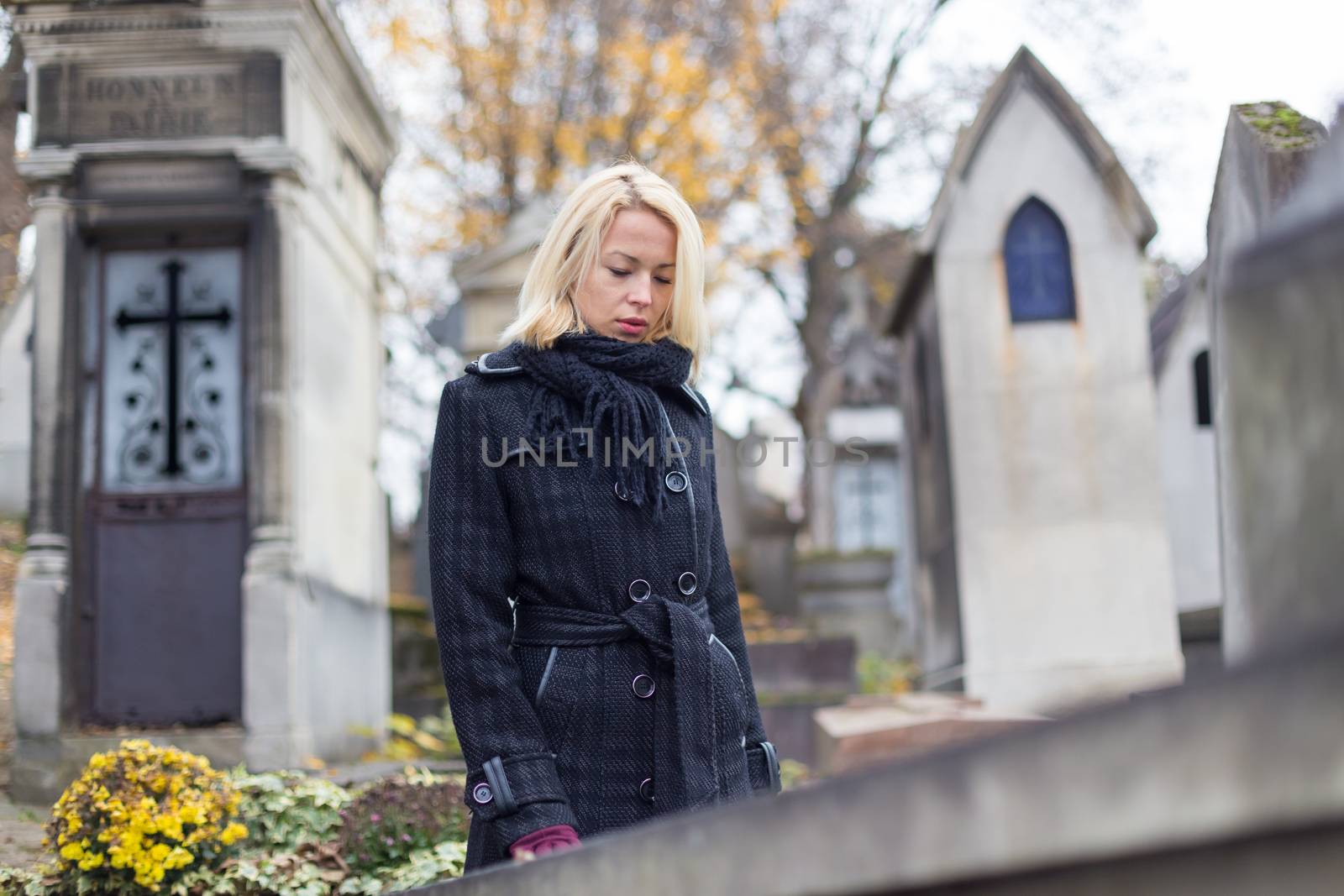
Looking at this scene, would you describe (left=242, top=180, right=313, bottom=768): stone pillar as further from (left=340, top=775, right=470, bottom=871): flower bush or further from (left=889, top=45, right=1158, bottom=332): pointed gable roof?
(left=889, top=45, right=1158, bottom=332): pointed gable roof

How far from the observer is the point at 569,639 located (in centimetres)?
251

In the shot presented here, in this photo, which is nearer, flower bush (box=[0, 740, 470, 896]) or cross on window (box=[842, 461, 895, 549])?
flower bush (box=[0, 740, 470, 896])

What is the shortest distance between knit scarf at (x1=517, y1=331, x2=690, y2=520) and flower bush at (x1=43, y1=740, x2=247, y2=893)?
2.33 meters

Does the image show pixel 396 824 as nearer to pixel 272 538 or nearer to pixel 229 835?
pixel 229 835

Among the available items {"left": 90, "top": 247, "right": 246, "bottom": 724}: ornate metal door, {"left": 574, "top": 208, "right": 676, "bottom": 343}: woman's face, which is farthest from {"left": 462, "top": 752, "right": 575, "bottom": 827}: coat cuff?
{"left": 90, "top": 247, "right": 246, "bottom": 724}: ornate metal door

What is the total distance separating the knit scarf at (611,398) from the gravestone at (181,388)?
15.8 ft

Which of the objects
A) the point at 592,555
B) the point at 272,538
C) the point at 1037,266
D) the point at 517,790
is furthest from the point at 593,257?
the point at 1037,266

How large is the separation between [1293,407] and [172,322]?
7246 millimetres

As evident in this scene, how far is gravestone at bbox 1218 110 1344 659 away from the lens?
92 centimetres

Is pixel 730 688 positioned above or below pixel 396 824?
above

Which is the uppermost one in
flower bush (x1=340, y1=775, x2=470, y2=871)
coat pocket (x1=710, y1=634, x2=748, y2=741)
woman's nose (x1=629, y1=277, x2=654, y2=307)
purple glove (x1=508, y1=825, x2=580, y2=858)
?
woman's nose (x1=629, y1=277, x2=654, y2=307)

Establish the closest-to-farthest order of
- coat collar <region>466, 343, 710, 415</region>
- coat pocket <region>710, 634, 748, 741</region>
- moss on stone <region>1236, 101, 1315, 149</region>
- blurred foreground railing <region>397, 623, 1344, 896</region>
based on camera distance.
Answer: blurred foreground railing <region>397, 623, 1344, 896</region> < coat pocket <region>710, 634, 748, 741</region> < coat collar <region>466, 343, 710, 415</region> < moss on stone <region>1236, 101, 1315, 149</region>

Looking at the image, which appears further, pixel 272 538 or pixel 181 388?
pixel 181 388

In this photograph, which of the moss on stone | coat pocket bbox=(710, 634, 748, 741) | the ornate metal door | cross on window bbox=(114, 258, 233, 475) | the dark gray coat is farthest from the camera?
cross on window bbox=(114, 258, 233, 475)
